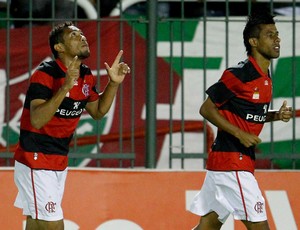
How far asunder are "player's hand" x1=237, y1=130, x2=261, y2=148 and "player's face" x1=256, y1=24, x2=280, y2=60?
0.64 meters

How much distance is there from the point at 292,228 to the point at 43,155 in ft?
7.81

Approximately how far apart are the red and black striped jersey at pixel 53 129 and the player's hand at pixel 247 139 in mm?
1156

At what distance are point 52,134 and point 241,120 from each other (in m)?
1.33

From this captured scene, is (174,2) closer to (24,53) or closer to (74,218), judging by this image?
(24,53)

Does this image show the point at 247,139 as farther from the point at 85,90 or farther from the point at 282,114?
the point at 85,90

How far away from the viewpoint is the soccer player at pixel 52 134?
28.3 ft

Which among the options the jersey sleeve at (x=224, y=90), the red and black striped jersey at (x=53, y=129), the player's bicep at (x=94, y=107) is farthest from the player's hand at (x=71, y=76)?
the jersey sleeve at (x=224, y=90)

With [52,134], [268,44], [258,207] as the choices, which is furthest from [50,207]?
A: [268,44]

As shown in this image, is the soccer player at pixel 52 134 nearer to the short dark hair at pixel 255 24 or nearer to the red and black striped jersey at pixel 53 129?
the red and black striped jersey at pixel 53 129

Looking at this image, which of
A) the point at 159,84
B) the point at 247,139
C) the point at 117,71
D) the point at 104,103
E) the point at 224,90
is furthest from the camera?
the point at 159,84

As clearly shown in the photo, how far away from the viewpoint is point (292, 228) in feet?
32.8

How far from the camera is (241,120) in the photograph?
8648mm

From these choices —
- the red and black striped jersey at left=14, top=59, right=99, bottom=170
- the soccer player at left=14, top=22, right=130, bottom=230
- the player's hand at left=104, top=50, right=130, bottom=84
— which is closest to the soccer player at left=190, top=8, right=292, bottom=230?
the player's hand at left=104, top=50, right=130, bottom=84

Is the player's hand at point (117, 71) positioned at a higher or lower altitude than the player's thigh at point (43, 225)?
higher
